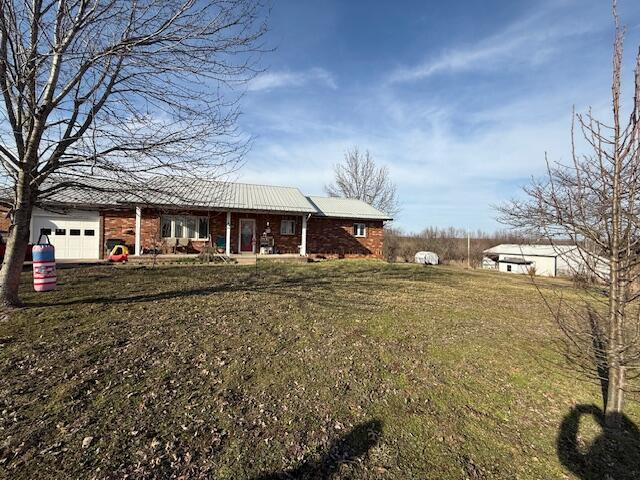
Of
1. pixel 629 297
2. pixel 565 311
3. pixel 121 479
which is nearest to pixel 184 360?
pixel 121 479

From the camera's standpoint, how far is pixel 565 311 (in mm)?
7930

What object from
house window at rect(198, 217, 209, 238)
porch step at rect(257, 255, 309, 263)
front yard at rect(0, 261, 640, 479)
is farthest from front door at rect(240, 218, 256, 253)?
front yard at rect(0, 261, 640, 479)

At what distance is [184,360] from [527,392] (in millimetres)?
4183

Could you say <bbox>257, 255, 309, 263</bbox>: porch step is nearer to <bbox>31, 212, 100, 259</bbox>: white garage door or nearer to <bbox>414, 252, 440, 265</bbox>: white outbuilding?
<bbox>31, 212, 100, 259</bbox>: white garage door

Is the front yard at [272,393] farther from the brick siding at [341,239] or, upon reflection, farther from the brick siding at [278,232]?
the brick siding at [341,239]

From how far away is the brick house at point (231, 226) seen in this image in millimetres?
15203

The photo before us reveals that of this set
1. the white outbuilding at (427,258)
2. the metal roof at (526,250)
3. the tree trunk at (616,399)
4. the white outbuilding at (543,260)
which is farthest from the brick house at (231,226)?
the tree trunk at (616,399)

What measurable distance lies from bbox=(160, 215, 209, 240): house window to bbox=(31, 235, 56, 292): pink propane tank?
10.2 m

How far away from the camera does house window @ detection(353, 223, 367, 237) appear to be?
21.8 metres

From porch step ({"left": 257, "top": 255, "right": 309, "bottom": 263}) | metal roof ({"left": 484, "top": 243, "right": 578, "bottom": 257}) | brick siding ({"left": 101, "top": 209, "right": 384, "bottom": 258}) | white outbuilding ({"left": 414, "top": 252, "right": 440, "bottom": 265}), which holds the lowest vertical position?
white outbuilding ({"left": 414, "top": 252, "right": 440, "bottom": 265})

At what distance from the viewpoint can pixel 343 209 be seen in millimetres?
22219

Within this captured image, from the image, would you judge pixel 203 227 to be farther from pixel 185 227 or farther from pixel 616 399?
pixel 616 399

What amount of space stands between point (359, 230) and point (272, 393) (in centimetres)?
1893

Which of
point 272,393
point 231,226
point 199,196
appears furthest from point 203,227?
point 272,393
